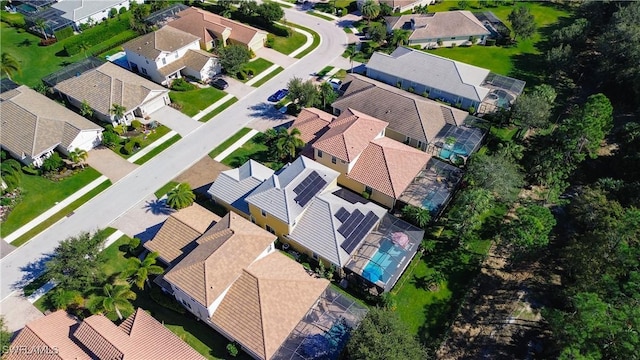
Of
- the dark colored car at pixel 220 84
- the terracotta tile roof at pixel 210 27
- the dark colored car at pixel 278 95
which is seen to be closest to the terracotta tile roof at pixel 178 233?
the dark colored car at pixel 278 95

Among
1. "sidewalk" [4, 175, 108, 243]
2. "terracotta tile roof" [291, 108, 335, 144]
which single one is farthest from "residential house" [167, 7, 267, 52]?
"sidewalk" [4, 175, 108, 243]

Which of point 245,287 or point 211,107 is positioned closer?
point 245,287

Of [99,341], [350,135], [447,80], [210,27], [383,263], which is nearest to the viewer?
[99,341]

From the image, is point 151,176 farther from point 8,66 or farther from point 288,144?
point 8,66

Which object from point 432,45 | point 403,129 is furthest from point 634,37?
point 403,129

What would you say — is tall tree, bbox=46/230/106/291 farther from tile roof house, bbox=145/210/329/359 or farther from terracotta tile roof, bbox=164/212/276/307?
terracotta tile roof, bbox=164/212/276/307

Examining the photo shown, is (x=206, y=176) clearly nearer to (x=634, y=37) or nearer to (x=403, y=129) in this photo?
(x=403, y=129)

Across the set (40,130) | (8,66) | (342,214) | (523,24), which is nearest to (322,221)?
(342,214)
